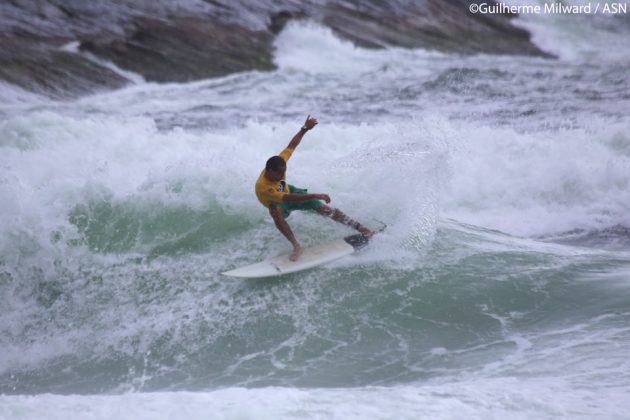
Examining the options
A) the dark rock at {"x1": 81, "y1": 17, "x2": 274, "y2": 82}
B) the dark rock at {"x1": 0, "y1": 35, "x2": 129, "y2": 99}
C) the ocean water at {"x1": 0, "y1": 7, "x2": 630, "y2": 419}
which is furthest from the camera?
the dark rock at {"x1": 81, "y1": 17, "x2": 274, "y2": 82}

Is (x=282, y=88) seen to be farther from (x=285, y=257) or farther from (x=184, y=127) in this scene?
(x=285, y=257)

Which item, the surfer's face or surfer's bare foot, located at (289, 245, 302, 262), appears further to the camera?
surfer's bare foot, located at (289, 245, 302, 262)

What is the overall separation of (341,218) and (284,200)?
79cm


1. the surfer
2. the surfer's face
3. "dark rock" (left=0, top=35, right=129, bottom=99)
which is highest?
the surfer's face

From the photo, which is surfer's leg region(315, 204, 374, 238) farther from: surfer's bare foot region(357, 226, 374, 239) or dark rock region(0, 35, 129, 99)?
dark rock region(0, 35, 129, 99)

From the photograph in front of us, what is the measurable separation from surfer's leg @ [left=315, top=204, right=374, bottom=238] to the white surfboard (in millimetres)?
74

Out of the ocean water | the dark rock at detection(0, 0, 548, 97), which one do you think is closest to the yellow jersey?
the ocean water

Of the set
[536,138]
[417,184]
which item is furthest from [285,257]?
[536,138]

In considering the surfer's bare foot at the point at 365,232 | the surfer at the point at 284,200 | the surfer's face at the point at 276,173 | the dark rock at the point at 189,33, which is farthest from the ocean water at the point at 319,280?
the dark rock at the point at 189,33

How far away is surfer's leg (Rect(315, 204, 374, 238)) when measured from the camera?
754cm

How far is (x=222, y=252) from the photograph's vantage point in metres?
8.07

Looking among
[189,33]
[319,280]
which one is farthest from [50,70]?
[319,280]

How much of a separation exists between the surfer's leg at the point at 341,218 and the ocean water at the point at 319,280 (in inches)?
7.9

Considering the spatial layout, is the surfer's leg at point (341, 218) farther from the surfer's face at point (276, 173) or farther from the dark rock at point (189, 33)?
the dark rock at point (189, 33)
